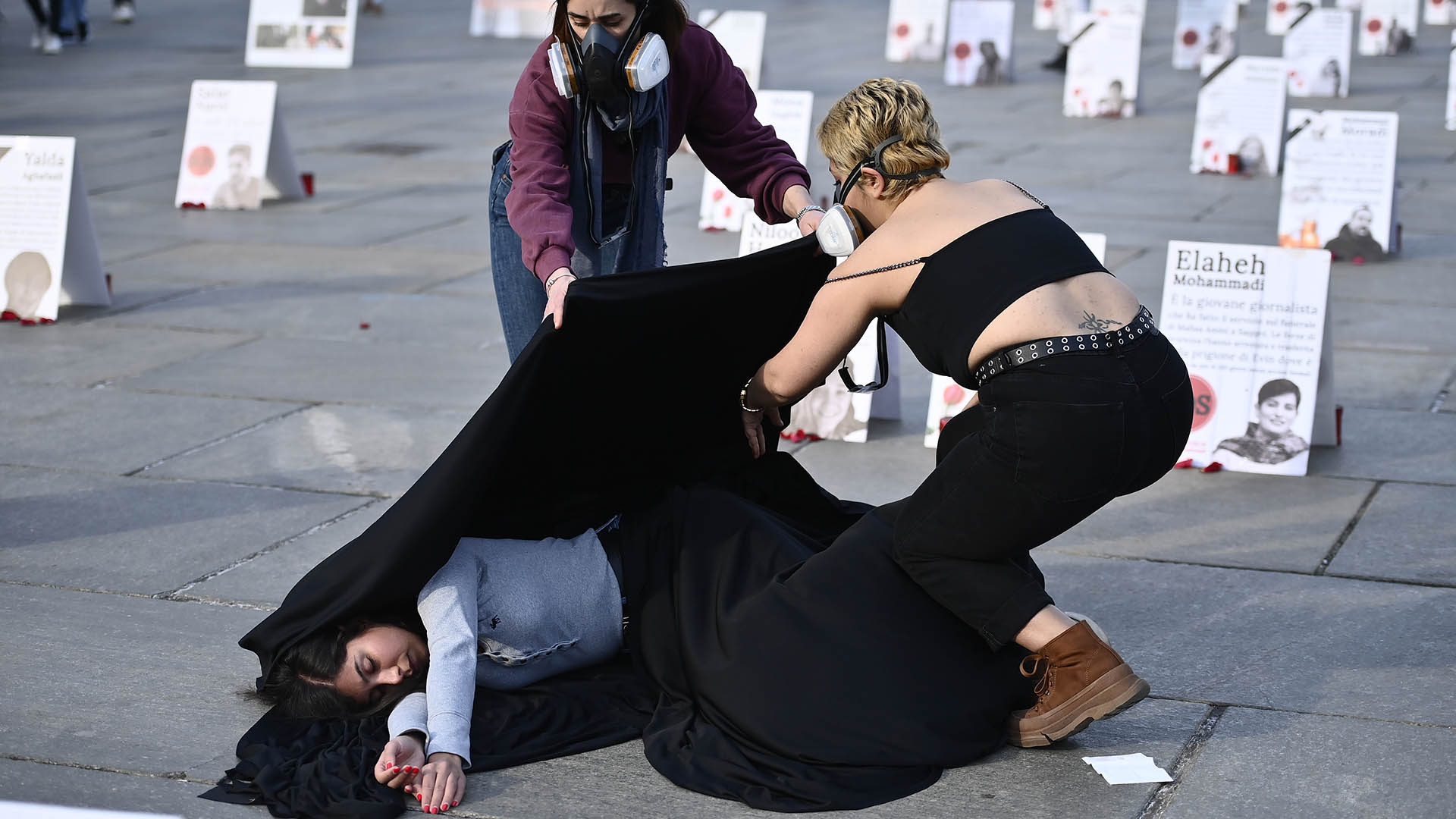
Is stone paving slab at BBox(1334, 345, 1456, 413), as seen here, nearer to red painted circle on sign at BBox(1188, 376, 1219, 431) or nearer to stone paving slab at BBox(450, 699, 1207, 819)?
red painted circle on sign at BBox(1188, 376, 1219, 431)

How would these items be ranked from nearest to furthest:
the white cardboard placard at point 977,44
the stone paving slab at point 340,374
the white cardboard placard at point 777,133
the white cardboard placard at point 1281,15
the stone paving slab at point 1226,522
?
the stone paving slab at point 1226,522
the stone paving slab at point 340,374
the white cardboard placard at point 777,133
the white cardboard placard at point 977,44
the white cardboard placard at point 1281,15

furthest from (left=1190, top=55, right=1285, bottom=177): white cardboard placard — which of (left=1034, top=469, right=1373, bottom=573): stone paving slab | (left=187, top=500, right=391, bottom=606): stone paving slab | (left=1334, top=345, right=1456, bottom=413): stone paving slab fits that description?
(left=187, top=500, right=391, bottom=606): stone paving slab

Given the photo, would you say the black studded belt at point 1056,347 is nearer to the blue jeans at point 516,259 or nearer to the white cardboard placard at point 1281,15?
the blue jeans at point 516,259

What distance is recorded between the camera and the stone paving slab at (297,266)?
9391 mm

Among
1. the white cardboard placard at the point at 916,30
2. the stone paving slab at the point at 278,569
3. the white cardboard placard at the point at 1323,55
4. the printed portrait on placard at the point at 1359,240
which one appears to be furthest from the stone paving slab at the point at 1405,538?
the white cardboard placard at the point at 916,30

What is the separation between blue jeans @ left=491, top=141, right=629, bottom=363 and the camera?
14.9ft

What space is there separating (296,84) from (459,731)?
593 inches

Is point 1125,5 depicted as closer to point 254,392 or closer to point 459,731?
point 254,392

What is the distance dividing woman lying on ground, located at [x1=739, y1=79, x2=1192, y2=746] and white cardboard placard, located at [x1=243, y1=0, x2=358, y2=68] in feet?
52.4

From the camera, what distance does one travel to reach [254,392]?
717cm

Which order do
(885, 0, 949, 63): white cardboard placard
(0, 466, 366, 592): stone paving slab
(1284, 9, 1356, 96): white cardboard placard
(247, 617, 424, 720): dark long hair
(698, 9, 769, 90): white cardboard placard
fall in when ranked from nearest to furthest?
(247, 617, 424, 720): dark long hair, (0, 466, 366, 592): stone paving slab, (698, 9, 769, 90): white cardboard placard, (1284, 9, 1356, 96): white cardboard placard, (885, 0, 949, 63): white cardboard placard

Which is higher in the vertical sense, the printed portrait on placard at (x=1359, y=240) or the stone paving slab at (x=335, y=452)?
the printed portrait on placard at (x=1359, y=240)

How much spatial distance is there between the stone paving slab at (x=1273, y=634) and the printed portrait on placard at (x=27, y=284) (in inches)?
222

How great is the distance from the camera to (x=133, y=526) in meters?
5.52
